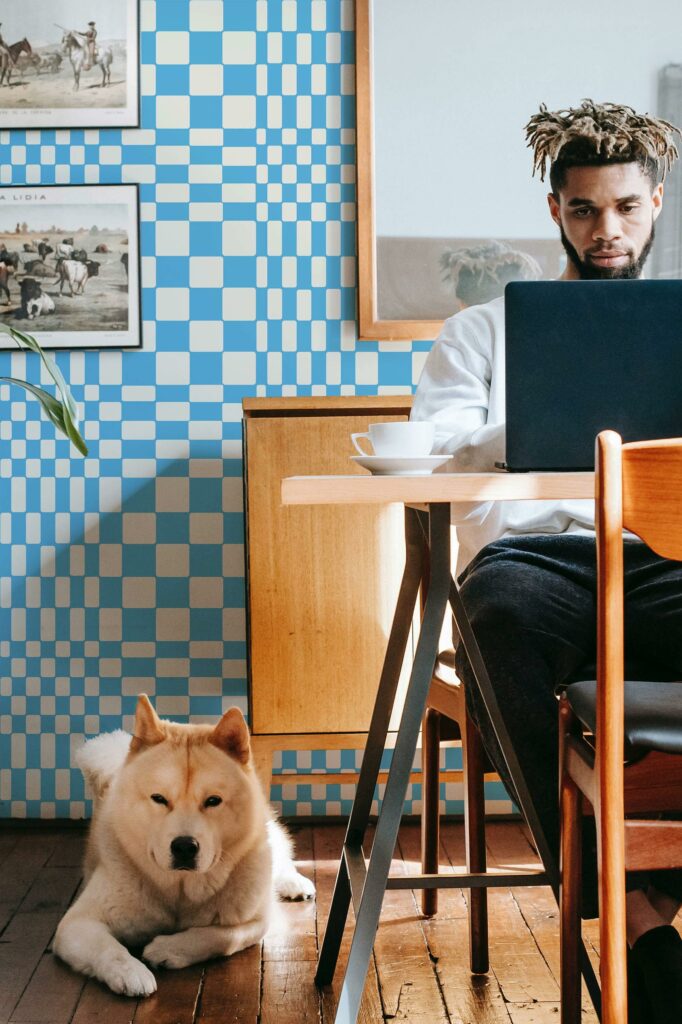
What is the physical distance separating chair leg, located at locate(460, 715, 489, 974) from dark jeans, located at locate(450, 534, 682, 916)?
14 cm

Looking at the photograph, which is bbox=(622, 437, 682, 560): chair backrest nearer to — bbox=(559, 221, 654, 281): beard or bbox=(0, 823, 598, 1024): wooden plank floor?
bbox=(0, 823, 598, 1024): wooden plank floor

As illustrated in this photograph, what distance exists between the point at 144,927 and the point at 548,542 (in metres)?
0.99

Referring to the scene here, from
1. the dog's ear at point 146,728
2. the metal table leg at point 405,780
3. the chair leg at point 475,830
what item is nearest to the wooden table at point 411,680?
the metal table leg at point 405,780

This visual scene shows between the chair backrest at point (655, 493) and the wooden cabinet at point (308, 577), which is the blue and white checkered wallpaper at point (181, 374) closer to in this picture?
the wooden cabinet at point (308, 577)

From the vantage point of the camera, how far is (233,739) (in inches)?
76.6

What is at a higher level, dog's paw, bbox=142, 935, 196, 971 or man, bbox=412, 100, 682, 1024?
man, bbox=412, 100, 682, 1024

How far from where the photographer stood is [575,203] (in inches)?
83.8

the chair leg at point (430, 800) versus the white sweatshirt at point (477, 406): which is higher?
the white sweatshirt at point (477, 406)

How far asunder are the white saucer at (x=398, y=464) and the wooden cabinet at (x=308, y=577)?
37.0 inches

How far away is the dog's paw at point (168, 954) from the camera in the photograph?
5.69 feet

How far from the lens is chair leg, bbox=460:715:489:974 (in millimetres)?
1697

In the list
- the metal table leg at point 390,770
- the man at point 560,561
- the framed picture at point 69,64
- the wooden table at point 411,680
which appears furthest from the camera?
the framed picture at point 69,64

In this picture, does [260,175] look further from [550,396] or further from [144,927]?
[144,927]

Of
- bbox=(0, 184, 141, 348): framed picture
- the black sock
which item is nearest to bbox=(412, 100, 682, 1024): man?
the black sock
